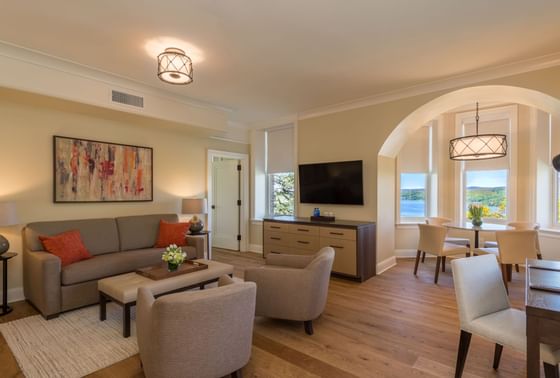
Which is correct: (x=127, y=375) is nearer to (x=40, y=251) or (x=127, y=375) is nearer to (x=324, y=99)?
(x=40, y=251)

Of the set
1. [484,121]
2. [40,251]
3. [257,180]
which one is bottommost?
[40,251]

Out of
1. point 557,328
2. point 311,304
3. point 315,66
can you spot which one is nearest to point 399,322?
point 311,304

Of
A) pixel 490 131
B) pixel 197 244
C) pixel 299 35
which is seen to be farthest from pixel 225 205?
pixel 490 131

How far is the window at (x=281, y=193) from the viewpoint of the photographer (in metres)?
6.05

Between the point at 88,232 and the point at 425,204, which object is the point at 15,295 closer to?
the point at 88,232

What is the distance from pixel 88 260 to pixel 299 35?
3.36 metres

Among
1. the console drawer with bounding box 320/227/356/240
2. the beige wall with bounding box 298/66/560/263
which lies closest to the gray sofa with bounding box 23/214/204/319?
the console drawer with bounding box 320/227/356/240

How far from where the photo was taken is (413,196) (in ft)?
19.5

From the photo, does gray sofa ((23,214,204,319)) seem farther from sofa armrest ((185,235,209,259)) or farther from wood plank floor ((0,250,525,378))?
wood plank floor ((0,250,525,378))

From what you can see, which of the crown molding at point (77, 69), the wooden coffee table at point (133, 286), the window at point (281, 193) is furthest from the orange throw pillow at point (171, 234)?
the window at point (281, 193)

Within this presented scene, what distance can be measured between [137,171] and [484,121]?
6.21 meters

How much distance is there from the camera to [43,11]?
2.36m

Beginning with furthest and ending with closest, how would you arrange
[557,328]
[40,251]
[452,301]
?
[452,301] < [40,251] < [557,328]

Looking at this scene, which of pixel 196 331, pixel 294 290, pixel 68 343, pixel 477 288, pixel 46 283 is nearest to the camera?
pixel 196 331
